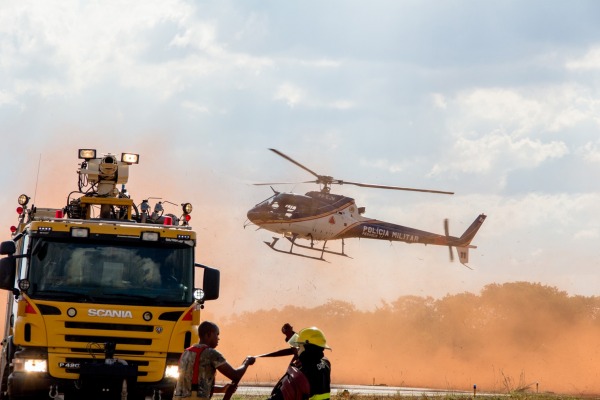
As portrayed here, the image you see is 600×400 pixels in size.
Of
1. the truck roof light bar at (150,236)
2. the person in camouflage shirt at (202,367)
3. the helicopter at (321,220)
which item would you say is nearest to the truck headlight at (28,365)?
the truck roof light bar at (150,236)

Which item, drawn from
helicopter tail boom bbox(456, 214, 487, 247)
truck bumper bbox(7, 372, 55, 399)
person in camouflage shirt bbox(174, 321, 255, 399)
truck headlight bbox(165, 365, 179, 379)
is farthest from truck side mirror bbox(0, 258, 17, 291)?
helicopter tail boom bbox(456, 214, 487, 247)

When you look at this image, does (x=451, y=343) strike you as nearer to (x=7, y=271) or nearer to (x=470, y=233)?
(x=470, y=233)

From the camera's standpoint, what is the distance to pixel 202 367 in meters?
13.1

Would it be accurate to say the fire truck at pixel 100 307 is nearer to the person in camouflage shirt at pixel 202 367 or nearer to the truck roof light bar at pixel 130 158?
the truck roof light bar at pixel 130 158

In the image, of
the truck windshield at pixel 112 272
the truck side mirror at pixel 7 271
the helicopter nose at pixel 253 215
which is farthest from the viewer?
the helicopter nose at pixel 253 215

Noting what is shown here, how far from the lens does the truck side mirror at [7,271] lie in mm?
18047

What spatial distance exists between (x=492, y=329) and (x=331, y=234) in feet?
94.4

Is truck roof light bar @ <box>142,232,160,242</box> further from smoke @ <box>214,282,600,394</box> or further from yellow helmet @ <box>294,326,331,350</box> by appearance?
smoke @ <box>214,282,600,394</box>

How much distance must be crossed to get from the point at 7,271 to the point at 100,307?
4.94 ft

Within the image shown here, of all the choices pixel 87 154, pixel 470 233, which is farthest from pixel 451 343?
pixel 87 154

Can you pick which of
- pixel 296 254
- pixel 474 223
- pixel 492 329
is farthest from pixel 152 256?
pixel 492 329

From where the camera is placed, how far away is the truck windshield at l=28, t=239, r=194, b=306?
18.4m

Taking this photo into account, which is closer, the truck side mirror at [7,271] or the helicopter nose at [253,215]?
the truck side mirror at [7,271]

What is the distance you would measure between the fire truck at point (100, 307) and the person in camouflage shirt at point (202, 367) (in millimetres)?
5133
